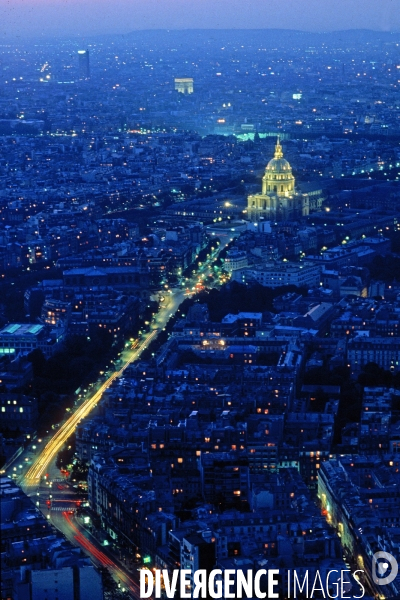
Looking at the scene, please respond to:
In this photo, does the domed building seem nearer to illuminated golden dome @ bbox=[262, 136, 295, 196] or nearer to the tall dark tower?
illuminated golden dome @ bbox=[262, 136, 295, 196]

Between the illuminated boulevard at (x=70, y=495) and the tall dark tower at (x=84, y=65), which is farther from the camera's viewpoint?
the tall dark tower at (x=84, y=65)

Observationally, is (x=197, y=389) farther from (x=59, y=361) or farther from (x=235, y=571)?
(x=235, y=571)

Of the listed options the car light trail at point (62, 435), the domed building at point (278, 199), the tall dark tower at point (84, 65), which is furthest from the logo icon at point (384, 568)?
the tall dark tower at point (84, 65)

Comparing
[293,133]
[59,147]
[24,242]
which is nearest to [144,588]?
[24,242]

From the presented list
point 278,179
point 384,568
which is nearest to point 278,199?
point 278,179

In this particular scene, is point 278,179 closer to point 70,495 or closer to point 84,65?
point 70,495

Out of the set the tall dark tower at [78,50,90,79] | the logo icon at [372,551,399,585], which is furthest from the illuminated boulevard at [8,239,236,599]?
the tall dark tower at [78,50,90,79]

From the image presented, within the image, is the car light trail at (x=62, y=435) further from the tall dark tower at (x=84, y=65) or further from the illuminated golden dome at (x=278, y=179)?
the tall dark tower at (x=84, y=65)
